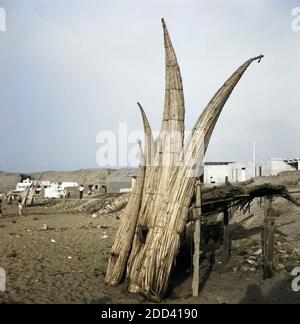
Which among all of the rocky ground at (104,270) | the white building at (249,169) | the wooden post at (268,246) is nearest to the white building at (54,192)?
the white building at (249,169)

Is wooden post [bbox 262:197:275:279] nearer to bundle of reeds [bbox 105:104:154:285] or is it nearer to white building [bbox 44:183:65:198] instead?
bundle of reeds [bbox 105:104:154:285]

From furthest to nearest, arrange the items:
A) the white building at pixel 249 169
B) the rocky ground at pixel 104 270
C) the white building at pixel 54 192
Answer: the white building at pixel 54 192 → the white building at pixel 249 169 → the rocky ground at pixel 104 270

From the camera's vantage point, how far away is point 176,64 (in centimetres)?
849

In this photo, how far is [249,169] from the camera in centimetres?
3878

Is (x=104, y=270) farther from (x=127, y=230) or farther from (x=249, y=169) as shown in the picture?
(x=249, y=169)

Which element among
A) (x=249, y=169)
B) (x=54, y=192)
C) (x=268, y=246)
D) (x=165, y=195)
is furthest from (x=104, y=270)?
(x=54, y=192)

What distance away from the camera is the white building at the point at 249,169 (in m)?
38.4

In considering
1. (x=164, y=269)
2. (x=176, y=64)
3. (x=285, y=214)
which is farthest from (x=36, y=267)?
(x=285, y=214)

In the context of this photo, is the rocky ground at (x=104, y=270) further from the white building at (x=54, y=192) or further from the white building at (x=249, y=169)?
the white building at (x=54, y=192)

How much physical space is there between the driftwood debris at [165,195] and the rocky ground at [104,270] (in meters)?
0.53
